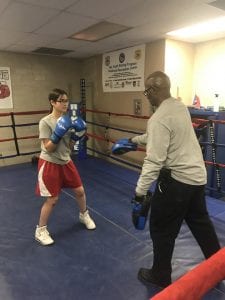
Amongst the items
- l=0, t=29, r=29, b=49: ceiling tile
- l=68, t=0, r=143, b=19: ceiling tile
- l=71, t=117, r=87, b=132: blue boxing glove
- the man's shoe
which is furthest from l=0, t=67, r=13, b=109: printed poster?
the man's shoe

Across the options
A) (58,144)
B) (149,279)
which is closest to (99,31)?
(58,144)

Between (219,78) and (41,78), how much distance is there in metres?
3.14

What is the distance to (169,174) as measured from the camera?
146 cm

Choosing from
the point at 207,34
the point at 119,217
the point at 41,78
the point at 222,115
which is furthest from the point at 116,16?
the point at 41,78

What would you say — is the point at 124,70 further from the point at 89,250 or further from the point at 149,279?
the point at 149,279

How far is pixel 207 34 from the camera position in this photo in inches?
129

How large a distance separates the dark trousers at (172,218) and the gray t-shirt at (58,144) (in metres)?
0.90

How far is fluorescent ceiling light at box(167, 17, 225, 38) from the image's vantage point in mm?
2841

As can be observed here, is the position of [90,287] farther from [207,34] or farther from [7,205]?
[207,34]

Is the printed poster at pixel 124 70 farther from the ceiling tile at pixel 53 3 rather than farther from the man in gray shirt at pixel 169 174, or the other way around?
the man in gray shirt at pixel 169 174

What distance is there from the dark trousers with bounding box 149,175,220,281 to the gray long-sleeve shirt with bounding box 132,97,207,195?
0.07m

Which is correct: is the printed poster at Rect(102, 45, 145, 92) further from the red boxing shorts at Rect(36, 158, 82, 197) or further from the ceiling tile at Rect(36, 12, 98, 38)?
the red boxing shorts at Rect(36, 158, 82, 197)

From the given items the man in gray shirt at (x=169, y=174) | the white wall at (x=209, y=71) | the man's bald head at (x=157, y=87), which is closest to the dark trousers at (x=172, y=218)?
the man in gray shirt at (x=169, y=174)

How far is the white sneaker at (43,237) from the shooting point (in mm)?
2138
